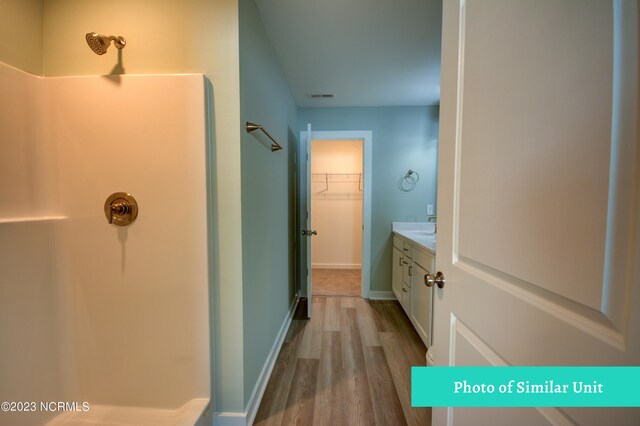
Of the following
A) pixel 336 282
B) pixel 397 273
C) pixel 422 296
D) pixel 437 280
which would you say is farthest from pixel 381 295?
pixel 437 280

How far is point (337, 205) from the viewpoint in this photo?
14.7ft

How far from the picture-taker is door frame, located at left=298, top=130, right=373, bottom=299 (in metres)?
2.89

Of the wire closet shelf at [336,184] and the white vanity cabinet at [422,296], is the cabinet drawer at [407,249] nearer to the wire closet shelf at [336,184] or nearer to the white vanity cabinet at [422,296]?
the white vanity cabinet at [422,296]

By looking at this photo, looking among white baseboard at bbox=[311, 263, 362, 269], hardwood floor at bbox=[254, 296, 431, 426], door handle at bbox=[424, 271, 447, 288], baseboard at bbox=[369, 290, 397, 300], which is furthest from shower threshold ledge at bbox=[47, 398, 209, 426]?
white baseboard at bbox=[311, 263, 362, 269]

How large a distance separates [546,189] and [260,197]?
132cm

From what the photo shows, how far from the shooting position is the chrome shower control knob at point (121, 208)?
112 cm

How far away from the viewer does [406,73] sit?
2.18m

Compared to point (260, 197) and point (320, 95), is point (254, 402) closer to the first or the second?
point (260, 197)

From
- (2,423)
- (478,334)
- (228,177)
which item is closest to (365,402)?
(478,334)

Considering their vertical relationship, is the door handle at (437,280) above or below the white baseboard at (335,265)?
above

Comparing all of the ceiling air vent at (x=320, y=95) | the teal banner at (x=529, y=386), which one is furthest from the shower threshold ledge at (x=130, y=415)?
the ceiling air vent at (x=320, y=95)

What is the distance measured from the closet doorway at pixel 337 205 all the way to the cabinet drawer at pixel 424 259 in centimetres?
224

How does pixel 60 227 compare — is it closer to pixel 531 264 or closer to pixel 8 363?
pixel 8 363

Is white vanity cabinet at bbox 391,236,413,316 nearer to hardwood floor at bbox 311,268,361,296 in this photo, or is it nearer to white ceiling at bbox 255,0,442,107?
hardwood floor at bbox 311,268,361,296
